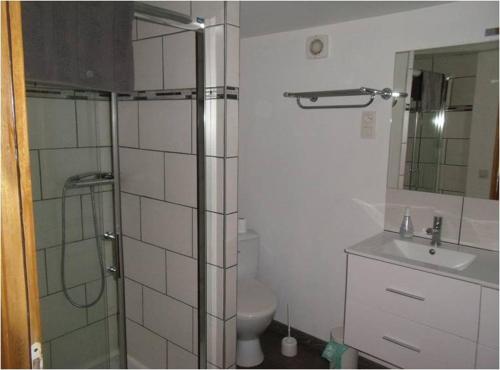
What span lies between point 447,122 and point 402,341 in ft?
3.55

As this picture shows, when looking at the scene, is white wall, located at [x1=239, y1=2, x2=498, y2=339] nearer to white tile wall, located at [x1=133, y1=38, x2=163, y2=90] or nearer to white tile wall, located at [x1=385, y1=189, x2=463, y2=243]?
white tile wall, located at [x1=385, y1=189, x2=463, y2=243]

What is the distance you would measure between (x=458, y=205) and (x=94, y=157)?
181 centimetres

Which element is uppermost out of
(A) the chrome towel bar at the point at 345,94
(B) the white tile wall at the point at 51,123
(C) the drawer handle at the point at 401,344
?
(A) the chrome towel bar at the point at 345,94

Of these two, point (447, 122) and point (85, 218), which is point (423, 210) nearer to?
point (447, 122)

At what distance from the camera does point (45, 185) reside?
5.52ft

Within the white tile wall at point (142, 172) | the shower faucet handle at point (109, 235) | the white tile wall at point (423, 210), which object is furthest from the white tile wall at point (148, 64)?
the white tile wall at point (423, 210)

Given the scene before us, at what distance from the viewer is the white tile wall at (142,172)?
6.25 ft

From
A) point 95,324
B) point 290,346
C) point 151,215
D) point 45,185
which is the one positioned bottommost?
point 290,346

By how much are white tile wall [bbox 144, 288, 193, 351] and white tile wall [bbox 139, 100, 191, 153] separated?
0.75m

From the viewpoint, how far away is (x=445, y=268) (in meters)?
1.71

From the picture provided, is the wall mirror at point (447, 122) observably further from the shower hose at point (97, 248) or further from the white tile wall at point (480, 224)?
the shower hose at point (97, 248)

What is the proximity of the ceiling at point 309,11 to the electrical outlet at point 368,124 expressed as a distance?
516 millimetres

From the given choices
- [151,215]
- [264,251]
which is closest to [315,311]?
[264,251]

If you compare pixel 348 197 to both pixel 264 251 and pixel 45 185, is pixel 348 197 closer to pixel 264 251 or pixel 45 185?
pixel 264 251
